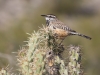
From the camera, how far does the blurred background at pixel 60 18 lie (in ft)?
32.7

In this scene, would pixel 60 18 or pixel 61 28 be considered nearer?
pixel 61 28

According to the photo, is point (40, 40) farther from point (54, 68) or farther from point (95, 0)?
point (95, 0)

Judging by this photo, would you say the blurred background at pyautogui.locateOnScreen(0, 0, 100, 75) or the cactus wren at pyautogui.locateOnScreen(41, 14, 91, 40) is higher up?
the blurred background at pyautogui.locateOnScreen(0, 0, 100, 75)

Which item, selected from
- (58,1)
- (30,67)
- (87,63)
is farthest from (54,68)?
(58,1)

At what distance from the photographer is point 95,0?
2845 cm

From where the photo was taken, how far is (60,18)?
1967cm

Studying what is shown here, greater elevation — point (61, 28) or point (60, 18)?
point (60, 18)

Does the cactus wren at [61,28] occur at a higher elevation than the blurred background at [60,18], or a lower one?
lower

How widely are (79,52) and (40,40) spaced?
440 mm

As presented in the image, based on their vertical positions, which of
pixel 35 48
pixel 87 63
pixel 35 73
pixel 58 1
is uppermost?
pixel 58 1

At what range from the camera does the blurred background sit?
996 cm

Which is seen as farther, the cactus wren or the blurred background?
the blurred background

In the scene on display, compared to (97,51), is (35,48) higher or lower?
lower

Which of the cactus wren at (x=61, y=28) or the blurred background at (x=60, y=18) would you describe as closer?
the cactus wren at (x=61, y=28)
